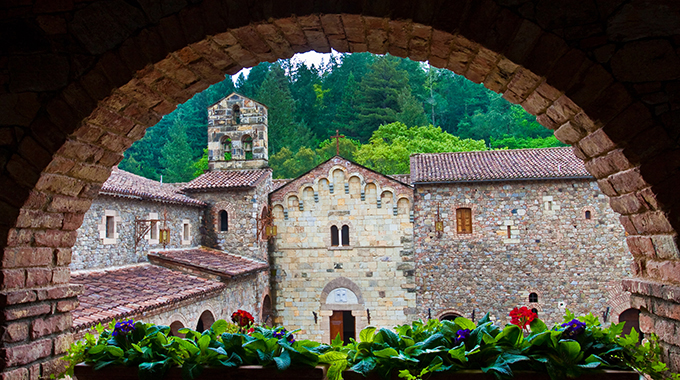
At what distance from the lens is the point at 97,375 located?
2984 mm

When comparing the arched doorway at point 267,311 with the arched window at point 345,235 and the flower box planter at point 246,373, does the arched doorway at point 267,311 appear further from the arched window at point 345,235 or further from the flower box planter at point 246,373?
the flower box planter at point 246,373

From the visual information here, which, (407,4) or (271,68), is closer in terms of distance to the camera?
(407,4)

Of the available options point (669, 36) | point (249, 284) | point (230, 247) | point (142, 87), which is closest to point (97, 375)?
point (142, 87)

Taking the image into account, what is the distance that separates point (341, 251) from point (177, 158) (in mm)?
20599

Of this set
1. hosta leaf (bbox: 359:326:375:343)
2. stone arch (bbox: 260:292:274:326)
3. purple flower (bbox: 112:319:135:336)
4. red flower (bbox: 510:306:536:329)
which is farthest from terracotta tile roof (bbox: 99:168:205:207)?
red flower (bbox: 510:306:536:329)

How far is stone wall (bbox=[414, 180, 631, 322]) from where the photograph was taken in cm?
Answer: 1493

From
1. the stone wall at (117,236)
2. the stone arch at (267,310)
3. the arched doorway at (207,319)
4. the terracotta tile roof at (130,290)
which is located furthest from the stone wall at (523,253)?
the stone wall at (117,236)

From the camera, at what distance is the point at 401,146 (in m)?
26.9

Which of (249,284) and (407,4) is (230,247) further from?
(407,4)

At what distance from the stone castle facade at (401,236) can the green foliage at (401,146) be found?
961 cm

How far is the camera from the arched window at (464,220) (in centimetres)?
1555

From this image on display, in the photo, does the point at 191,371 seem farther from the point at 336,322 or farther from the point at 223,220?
the point at 336,322

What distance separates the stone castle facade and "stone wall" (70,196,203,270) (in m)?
1.40

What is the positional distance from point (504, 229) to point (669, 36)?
13580 millimetres
